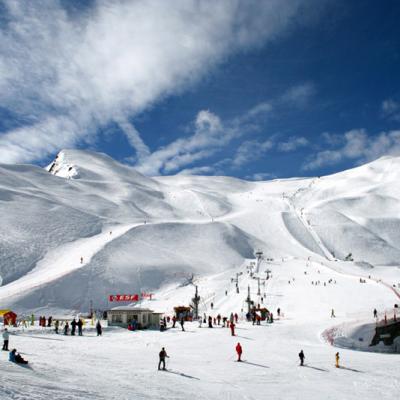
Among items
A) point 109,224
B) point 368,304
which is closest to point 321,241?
point 109,224

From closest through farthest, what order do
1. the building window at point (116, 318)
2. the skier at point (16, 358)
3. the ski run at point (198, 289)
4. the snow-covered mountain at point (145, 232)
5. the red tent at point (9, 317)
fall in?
1. the skier at point (16, 358)
2. the ski run at point (198, 289)
3. the red tent at point (9, 317)
4. the building window at point (116, 318)
5. the snow-covered mountain at point (145, 232)

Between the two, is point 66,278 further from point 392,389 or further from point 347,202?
point 347,202

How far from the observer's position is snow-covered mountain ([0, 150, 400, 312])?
60.2 meters

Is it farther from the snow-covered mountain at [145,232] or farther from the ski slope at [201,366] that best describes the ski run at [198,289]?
the snow-covered mountain at [145,232]

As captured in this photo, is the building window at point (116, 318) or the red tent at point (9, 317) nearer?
the red tent at point (9, 317)

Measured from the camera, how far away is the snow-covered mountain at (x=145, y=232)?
198ft

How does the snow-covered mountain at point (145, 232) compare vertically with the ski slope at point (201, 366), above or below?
above

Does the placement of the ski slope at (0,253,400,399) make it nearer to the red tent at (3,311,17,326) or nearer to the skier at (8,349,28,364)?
the skier at (8,349,28,364)

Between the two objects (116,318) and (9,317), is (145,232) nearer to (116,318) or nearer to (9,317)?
(116,318)

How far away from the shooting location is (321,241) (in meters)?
116

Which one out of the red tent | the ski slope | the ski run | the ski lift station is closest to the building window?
the ski lift station

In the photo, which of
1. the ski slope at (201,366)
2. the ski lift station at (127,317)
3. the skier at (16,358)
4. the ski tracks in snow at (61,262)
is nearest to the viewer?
the ski slope at (201,366)

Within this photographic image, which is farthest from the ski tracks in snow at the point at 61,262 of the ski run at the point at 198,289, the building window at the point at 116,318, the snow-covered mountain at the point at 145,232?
the building window at the point at 116,318

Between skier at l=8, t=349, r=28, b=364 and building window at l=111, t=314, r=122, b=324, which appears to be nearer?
skier at l=8, t=349, r=28, b=364
